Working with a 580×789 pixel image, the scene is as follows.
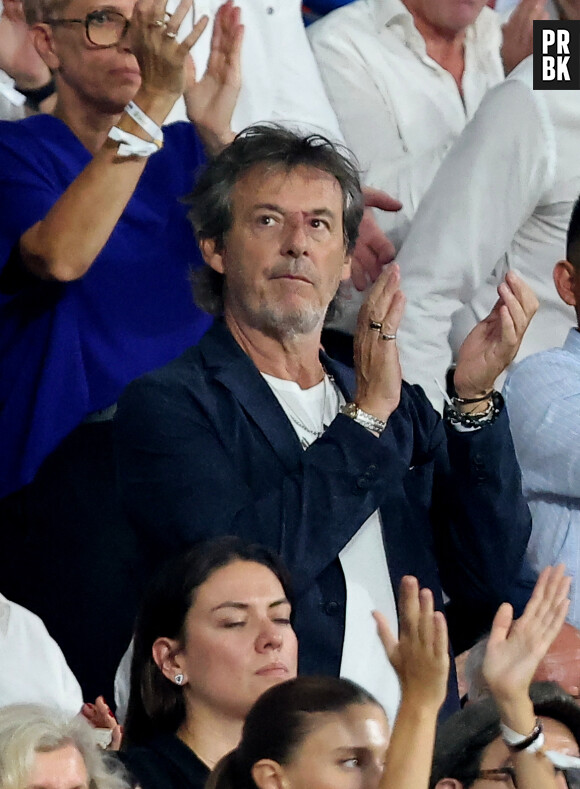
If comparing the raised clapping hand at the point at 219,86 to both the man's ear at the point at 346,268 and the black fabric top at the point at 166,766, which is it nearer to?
the man's ear at the point at 346,268

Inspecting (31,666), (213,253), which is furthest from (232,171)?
(31,666)

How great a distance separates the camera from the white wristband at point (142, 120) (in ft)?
7.61

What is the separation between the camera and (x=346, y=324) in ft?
8.70

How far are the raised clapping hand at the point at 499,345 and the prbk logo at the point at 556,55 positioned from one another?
0.84m

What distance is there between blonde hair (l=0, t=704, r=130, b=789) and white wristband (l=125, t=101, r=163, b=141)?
848 mm

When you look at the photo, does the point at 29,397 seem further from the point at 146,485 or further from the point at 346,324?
the point at 346,324

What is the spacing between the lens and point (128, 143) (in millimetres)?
2316

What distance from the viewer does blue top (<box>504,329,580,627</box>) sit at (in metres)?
2.44

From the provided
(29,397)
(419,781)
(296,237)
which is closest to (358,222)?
(296,237)

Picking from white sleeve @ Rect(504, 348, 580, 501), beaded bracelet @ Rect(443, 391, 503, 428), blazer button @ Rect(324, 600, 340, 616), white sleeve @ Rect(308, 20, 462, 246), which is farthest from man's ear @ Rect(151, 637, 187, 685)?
white sleeve @ Rect(308, 20, 462, 246)

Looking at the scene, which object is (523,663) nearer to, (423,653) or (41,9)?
(423,653)

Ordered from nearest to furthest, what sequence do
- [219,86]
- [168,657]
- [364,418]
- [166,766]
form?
[166,766] → [168,657] → [364,418] → [219,86]

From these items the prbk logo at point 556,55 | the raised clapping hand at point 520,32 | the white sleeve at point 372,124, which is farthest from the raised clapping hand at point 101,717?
the raised clapping hand at point 520,32

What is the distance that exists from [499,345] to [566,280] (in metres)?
0.45
